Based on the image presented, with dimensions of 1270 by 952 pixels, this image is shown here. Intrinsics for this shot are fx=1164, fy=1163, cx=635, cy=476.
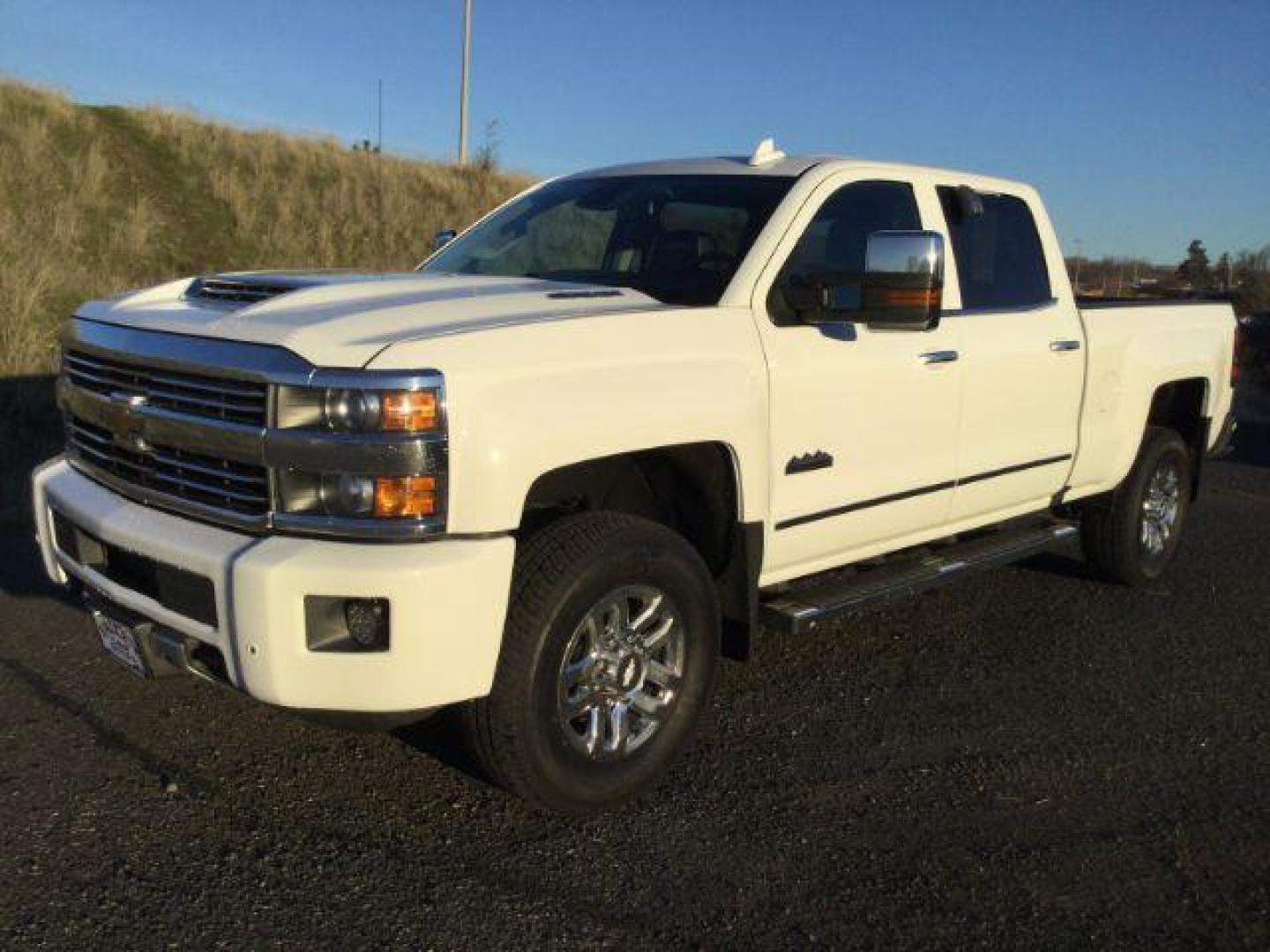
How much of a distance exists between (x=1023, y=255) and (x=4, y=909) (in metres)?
4.70

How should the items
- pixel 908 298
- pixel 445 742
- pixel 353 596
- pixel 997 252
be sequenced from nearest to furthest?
pixel 353 596
pixel 908 298
pixel 445 742
pixel 997 252

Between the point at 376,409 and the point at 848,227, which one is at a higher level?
the point at 848,227

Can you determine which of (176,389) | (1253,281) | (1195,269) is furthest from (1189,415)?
(1195,269)

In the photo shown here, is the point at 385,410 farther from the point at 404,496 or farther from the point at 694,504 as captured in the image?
the point at 694,504

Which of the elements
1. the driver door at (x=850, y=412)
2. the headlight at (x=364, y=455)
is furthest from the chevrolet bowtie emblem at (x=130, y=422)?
the driver door at (x=850, y=412)

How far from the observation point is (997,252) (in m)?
5.21

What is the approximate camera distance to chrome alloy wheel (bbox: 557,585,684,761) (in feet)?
11.2

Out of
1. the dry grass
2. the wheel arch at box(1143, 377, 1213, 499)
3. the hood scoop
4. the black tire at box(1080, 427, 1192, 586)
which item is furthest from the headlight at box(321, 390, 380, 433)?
the dry grass

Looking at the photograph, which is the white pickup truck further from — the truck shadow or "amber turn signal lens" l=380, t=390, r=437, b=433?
the truck shadow

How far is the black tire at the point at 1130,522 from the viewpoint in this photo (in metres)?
6.00

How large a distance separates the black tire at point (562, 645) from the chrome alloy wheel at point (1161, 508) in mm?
3630

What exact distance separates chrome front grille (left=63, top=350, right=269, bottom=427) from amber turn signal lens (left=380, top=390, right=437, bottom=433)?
0.34m

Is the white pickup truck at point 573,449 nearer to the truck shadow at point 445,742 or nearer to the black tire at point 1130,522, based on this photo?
the truck shadow at point 445,742

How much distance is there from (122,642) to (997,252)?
3901 mm
